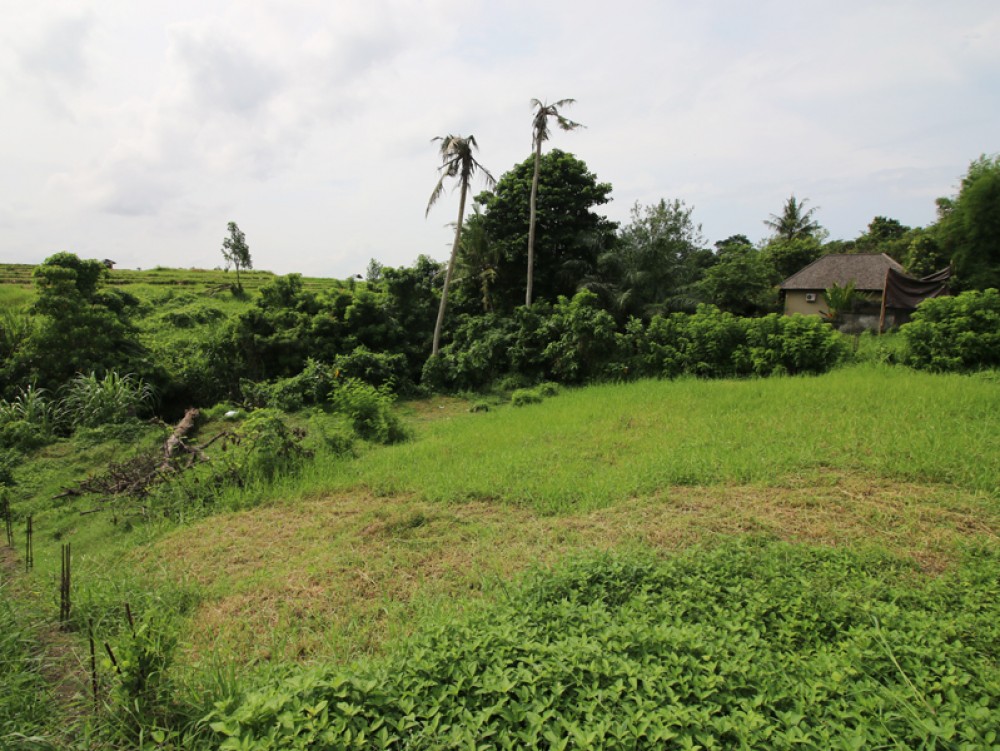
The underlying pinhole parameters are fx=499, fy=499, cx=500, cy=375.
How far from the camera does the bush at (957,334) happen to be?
874cm

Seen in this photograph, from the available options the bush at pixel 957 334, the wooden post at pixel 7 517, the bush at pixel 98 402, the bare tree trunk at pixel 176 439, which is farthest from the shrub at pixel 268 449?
the bush at pixel 957 334

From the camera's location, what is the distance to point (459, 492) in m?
5.36

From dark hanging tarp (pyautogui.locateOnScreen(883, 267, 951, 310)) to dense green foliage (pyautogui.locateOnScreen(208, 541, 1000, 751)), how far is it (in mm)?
16778

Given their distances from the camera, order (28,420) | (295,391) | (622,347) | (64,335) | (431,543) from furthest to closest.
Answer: (622,347) → (295,391) → (64,335) → (28,420) → (431,543)

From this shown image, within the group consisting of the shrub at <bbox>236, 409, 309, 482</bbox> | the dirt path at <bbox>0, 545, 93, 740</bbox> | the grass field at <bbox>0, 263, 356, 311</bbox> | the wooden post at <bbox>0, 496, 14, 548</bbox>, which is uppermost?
the grass field at <bbox>0, 263, 356, 311</bbox>

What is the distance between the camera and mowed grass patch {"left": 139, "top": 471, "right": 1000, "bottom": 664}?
10.6 ft

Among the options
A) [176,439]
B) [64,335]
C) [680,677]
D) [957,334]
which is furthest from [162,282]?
[957,334]

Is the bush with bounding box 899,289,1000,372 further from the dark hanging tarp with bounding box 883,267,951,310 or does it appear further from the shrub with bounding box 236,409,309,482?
the shrub with bounding box 236,409,309,482

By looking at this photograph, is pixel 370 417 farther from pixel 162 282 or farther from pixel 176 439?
pixel 162 282

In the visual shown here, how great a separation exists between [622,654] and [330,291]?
555 inches

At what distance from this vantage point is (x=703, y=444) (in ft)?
20.1

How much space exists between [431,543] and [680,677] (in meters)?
Result: 2.52

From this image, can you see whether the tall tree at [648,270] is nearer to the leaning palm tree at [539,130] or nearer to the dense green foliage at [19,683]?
the leaning palm tree at [539,130]

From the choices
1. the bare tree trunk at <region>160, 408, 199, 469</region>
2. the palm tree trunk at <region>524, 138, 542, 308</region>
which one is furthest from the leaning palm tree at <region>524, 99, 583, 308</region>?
the bare tree trunk at <region>160, 408, 199, 469</region>
